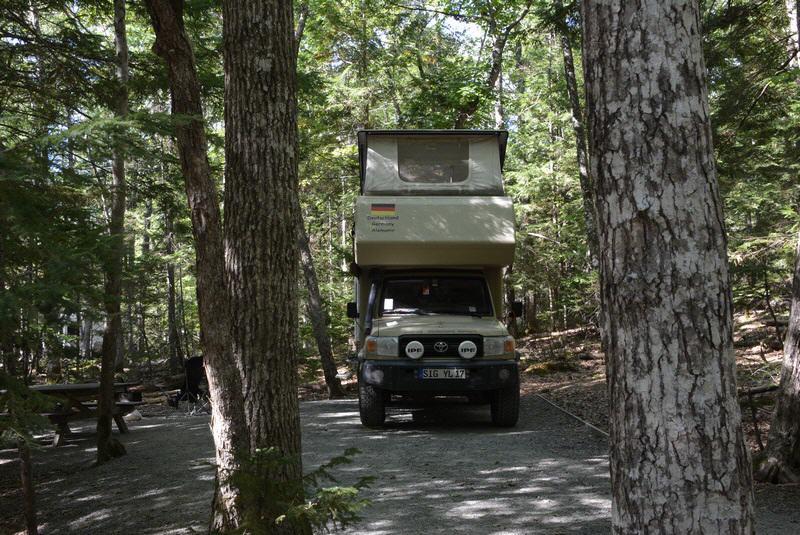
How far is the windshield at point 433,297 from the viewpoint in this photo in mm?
11078

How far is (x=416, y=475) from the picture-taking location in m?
7.50

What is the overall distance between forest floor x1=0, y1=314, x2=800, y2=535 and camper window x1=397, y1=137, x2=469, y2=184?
12.3ft

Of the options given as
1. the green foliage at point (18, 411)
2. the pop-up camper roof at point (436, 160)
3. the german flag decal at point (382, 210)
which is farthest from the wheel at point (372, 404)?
the green foliage at point (18, 411)

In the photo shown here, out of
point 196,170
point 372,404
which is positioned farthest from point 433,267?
point 196,170

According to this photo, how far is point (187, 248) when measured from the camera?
82.9ft

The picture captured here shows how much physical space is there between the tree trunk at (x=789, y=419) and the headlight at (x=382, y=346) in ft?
16.2

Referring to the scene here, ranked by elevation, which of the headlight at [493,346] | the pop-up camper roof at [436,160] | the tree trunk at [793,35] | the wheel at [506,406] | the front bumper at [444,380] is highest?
the tree trunk at [793,35]

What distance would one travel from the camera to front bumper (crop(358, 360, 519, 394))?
996 cm

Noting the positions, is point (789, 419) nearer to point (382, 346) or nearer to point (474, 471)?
point (474, 471)

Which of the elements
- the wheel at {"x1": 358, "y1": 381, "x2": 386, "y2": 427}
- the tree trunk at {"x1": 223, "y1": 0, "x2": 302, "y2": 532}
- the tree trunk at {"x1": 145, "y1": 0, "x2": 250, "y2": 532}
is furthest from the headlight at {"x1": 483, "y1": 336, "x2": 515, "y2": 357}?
the tree trunk at {"x1": 223, "y1": 0, "x2": 302, "y2": 532}

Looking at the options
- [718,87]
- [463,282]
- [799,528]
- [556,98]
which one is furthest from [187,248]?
[799,528]

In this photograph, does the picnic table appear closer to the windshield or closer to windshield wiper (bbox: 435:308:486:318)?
the windshield

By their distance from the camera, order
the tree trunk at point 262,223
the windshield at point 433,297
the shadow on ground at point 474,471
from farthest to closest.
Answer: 1. the windshield at point 433,297
2. the shadow on ground at point 474,471
3. the tree trunk at point 262,223

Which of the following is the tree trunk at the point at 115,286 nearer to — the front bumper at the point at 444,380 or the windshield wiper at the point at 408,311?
the front bumper at the point at 444,380
